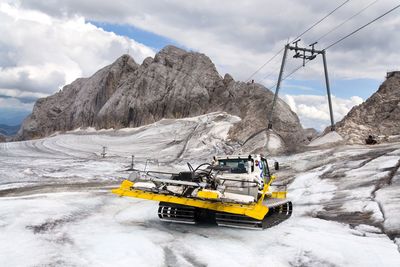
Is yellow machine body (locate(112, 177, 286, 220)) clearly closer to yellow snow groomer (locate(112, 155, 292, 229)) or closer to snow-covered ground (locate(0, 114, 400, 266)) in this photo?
yellow snow groomer (locate(112, 155, 292, 229))

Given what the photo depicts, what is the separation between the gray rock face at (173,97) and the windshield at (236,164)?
929 inches

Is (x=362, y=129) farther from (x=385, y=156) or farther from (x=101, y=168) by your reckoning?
(x=101, y=168)

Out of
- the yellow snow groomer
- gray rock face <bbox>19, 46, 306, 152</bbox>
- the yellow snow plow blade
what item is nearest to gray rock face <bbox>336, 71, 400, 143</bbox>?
gray rock face <bbox>19, 46, 306, 152</bbox>

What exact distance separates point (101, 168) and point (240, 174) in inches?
589

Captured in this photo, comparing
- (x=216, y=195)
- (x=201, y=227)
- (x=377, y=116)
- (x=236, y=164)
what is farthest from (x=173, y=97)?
(x=216, y=195)

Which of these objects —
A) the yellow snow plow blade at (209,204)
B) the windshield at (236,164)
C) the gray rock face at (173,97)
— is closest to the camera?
the yellow snow plow blade at (209,204)

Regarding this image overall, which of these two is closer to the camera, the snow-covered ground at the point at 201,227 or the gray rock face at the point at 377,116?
the snow-covered ground at the point at 201,227

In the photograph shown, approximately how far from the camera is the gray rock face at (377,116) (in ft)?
98.5

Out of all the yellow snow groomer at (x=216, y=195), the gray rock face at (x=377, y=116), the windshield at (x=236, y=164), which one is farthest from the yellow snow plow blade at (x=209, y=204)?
the gray rock face at (x=377, y=116)

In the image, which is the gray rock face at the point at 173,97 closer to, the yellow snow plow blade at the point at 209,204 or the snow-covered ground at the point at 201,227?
the snow-covered ground at the point at 201,227

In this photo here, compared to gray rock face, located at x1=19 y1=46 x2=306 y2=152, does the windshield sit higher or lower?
lower

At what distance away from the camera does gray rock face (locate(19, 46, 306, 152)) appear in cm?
4028

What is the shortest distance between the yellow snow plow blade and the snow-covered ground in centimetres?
64

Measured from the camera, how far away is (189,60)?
49.7 metres
